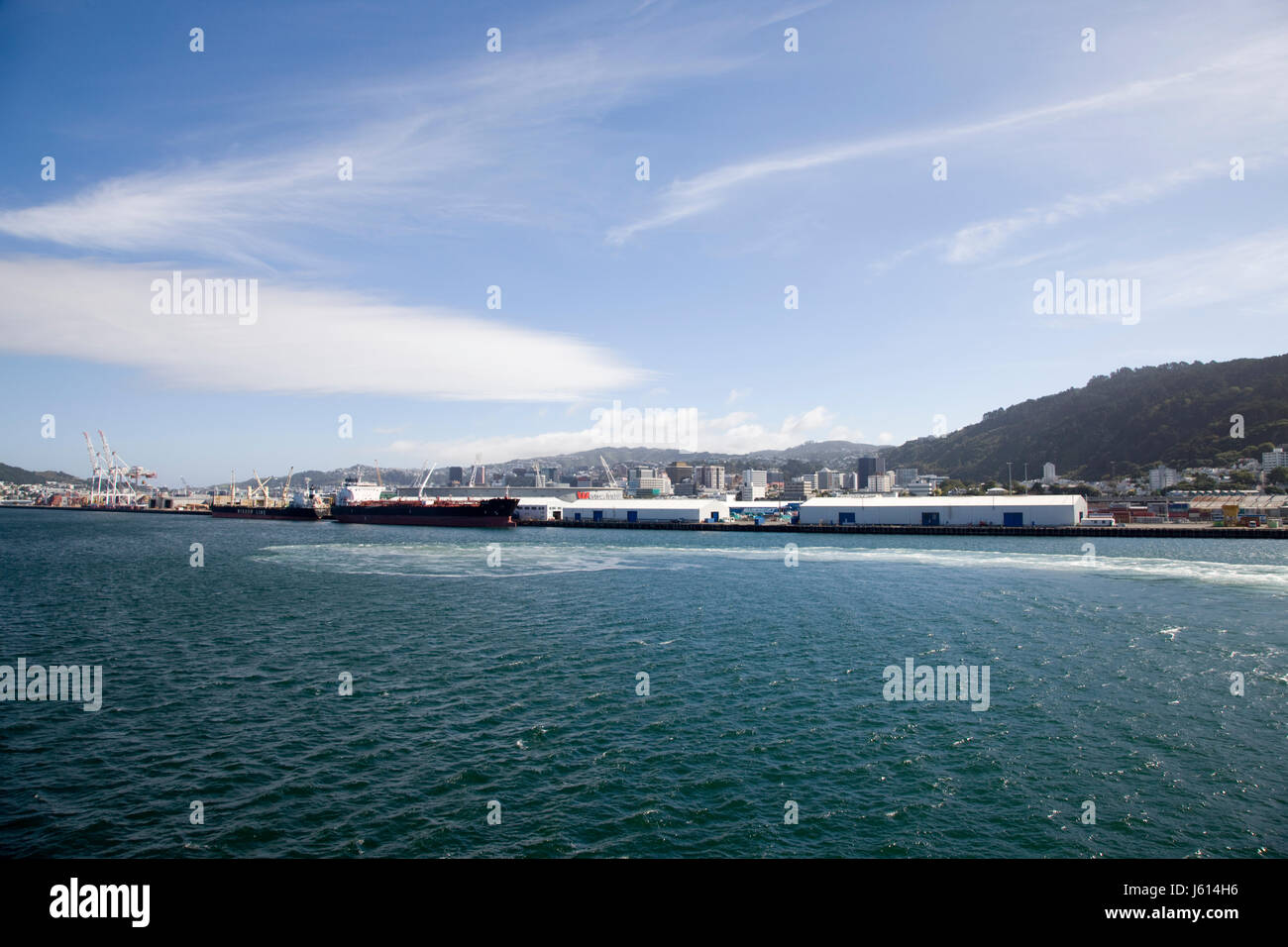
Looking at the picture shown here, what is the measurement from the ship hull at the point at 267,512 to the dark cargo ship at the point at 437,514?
40.2 feet

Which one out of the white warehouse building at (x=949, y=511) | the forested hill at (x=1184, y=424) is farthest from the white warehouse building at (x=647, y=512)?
the forested hill at (x=1184, y=424)

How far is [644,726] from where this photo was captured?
14852 millimetres

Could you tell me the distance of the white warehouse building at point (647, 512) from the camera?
94938 mm

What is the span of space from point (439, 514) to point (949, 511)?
222 ft

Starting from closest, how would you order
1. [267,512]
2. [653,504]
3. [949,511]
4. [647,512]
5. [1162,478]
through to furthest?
[949,511]
[647,512]
[653,504]
[267,512]
[1162,478]

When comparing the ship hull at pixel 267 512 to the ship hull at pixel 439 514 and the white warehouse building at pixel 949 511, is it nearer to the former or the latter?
the ship hull at pixel 439 514

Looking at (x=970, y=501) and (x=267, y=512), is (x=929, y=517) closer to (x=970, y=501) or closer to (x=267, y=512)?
(x=970, y=501)

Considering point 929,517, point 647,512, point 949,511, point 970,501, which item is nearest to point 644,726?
point 929,517
